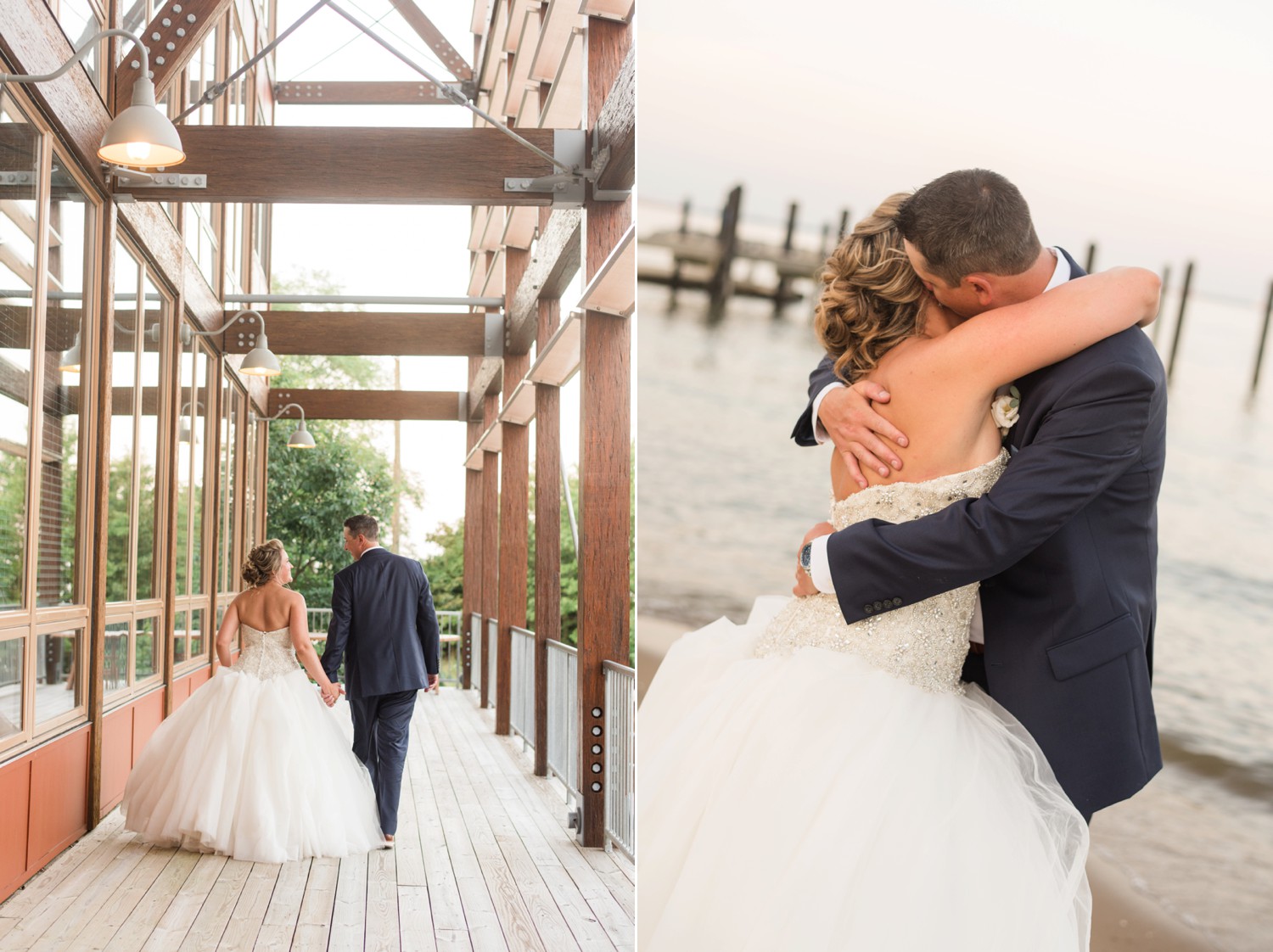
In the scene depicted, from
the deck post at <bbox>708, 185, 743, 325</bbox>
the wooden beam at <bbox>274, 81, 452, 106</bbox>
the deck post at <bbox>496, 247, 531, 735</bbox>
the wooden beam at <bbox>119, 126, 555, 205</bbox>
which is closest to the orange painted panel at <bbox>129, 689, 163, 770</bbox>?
the deck post at <bbox>496, 247, 531, 735</bbox>

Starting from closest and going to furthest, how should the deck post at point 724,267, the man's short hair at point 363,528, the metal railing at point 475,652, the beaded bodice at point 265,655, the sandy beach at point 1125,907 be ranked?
1. the deck post at point 724,267
2. the beaded bodice at point 265,655
3. the man's short hair at point 363,528
4. the sandy beach at point 1125,907
5. the metal railing at point 475,652

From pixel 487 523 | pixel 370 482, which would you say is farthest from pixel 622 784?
pixel 370 482

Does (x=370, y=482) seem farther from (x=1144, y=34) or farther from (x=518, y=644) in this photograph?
(x=1144, y=34)

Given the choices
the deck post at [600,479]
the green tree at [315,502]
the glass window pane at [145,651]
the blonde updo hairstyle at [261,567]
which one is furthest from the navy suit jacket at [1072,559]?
the green tree at [315,502]

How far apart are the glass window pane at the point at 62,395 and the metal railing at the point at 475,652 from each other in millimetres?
6753

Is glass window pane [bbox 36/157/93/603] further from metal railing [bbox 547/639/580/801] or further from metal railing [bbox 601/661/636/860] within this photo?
metal railing [bbox 547/639/580/801]

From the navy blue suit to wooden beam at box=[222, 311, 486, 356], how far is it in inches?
161

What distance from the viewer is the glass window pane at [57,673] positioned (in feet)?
14.0

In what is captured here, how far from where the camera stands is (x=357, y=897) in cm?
394

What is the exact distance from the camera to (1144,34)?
5320 mm

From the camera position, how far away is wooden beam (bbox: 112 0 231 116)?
4680 mm

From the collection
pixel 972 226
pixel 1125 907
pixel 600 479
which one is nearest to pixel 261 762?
pixel 600 479

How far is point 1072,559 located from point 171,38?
4.76m

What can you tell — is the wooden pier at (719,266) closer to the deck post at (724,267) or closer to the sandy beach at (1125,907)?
the deck post at (724,267)
